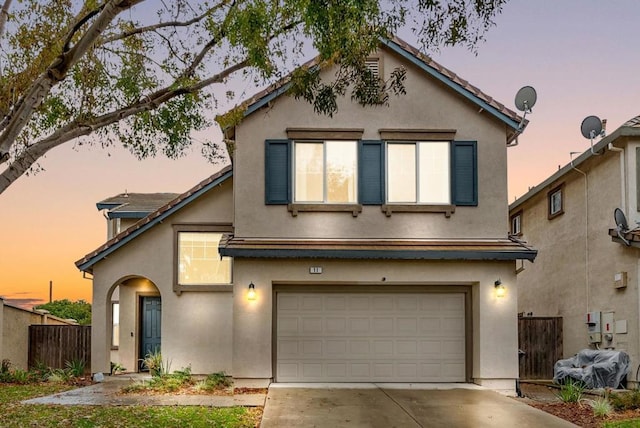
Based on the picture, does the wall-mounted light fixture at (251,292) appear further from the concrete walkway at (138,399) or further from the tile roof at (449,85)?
the tile roof at (449,85)

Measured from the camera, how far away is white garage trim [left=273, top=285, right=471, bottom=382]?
16.5 metres

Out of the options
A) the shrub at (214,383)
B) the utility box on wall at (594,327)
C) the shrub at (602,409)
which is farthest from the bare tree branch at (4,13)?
the utility box on wall at (594,327)

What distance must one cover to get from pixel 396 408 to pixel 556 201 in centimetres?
1089

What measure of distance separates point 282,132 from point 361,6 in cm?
Answer: 586

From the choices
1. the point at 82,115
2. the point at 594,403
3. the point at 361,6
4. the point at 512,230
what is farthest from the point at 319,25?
the point at 512,230

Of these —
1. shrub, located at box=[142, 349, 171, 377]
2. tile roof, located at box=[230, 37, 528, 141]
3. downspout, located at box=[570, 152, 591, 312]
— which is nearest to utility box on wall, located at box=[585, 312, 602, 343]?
downspout, located at box=[570, 152, 591, 312]

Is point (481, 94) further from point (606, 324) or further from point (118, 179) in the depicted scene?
point (118, 179)

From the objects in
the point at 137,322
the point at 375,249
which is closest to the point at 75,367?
the point at 137,322

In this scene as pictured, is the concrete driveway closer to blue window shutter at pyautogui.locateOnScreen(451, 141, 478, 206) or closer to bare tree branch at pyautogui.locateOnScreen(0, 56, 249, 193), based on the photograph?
blue window shutter at pyautogui.locateOnScreen(451, 141, 478, 206)

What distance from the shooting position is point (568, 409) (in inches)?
535

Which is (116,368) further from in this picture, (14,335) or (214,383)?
(214,383)

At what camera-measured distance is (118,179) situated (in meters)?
24.5

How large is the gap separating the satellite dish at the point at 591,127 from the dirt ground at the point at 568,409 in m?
6.42

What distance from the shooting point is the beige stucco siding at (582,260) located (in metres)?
17.1
